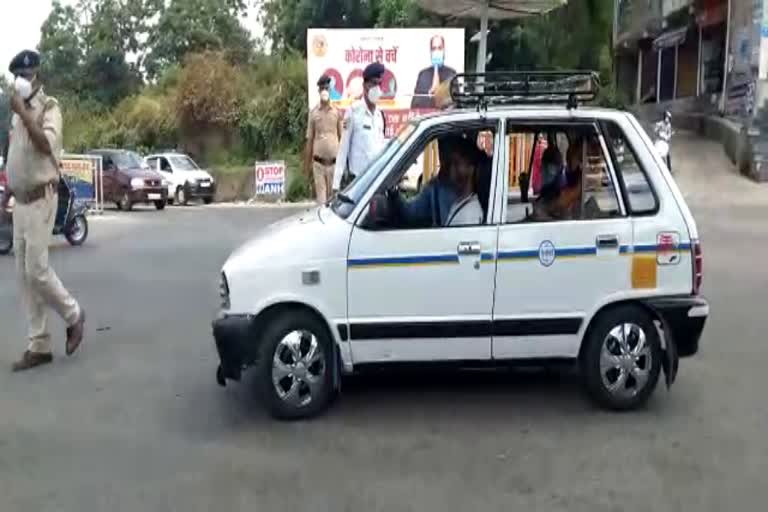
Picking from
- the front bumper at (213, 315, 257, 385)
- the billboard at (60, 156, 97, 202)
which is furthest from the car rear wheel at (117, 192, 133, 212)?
the front bumper at (213, 315, 257, 385)

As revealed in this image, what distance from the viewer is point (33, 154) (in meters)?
6.72

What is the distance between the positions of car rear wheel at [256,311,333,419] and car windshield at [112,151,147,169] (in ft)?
73.7

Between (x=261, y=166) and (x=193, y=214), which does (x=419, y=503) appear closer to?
(x=193, y=214)

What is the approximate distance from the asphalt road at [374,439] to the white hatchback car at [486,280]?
34cm

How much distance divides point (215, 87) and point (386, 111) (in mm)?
11321

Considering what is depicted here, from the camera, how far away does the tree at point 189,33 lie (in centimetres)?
5116

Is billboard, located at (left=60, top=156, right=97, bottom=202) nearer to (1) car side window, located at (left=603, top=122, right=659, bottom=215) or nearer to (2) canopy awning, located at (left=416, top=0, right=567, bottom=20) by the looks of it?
(2) canopy awning, located at (left=416, top=0, right=567, bottom=20)

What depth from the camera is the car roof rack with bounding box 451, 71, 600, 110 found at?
587 centimetres

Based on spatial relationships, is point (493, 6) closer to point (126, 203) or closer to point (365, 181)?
point (126, 203)

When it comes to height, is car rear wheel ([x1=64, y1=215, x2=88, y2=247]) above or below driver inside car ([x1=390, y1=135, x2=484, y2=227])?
below

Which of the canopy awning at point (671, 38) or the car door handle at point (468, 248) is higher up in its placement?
the canopy awning at point (671, 38)

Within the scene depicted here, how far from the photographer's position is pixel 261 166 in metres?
28.5

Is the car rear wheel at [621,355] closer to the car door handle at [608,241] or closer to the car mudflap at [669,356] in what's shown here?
the car mudflap at [669,356]

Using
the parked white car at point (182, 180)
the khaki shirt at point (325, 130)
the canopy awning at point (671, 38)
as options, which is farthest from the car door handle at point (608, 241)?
the canopy awning at point (671, 38)
